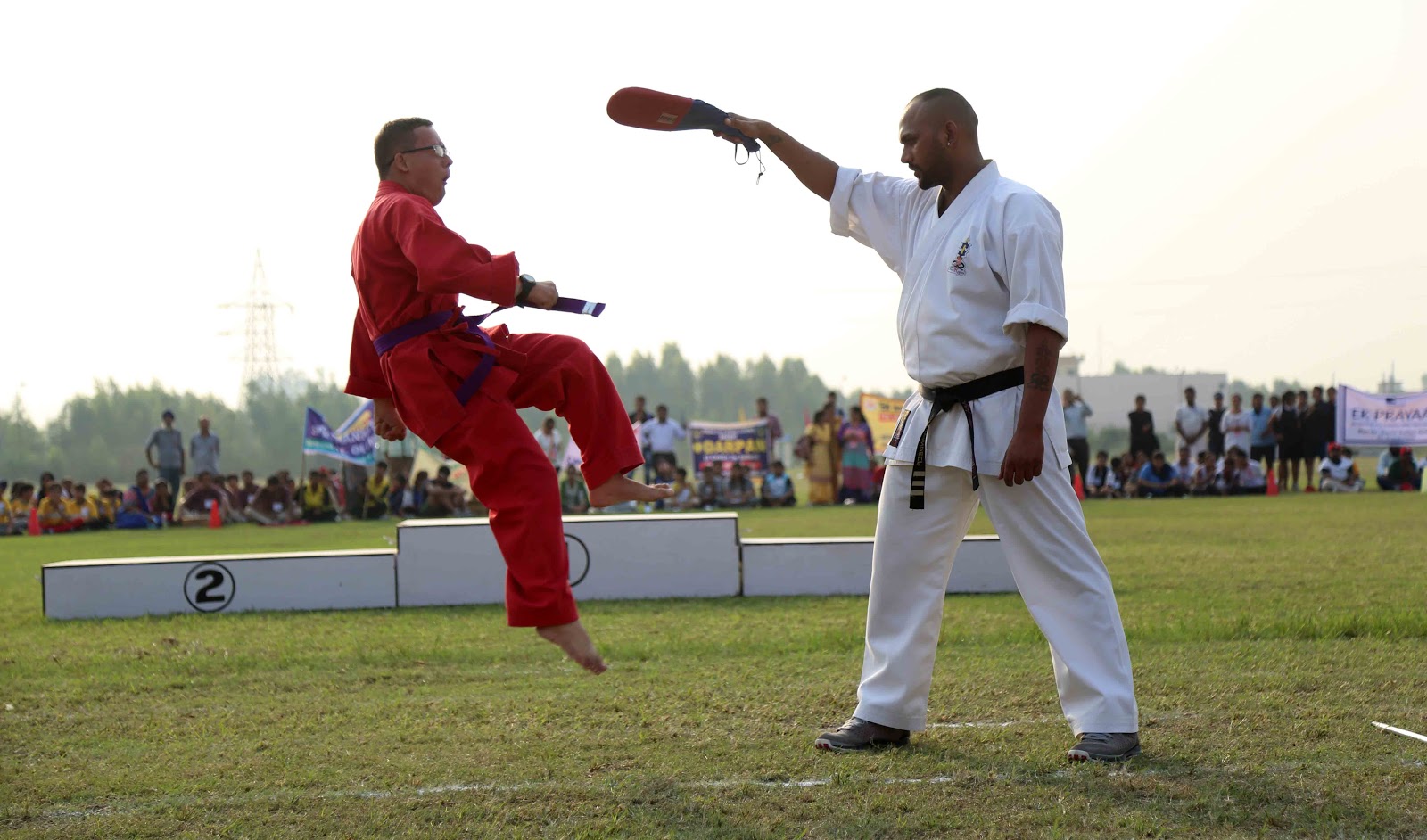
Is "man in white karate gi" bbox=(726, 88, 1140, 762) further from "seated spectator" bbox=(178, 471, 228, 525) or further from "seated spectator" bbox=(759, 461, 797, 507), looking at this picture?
"seated spectator" bbox=(178, 471, 228, 525)

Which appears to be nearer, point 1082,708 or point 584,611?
point 1082,708

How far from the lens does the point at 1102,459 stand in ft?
78.9

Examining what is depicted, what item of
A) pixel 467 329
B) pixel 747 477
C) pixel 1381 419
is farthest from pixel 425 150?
pixel 1381 419

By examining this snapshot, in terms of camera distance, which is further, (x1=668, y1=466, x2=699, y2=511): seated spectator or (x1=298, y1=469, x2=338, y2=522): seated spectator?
(x1=668, y1=466, x2=699, y2=511): seated spectator

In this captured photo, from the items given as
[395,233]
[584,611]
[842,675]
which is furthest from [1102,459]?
[395,233]

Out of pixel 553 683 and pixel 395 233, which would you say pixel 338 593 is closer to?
pixel 553 683

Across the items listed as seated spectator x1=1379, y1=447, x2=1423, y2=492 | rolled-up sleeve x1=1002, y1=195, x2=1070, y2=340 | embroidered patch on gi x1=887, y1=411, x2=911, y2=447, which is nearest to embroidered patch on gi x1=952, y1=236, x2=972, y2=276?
rolled-up sleeve x1=1002, y1=195, x2=1070, y2=340

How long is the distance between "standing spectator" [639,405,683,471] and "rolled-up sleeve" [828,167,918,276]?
18583 millimetres

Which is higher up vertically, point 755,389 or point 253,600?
point 755,389

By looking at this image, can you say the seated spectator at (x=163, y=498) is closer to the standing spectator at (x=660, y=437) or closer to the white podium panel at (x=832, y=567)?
the standing spectator at (x=660, y=437)

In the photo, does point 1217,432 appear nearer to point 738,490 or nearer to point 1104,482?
point 1104,482

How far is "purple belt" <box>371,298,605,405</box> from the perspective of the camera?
4.54 m

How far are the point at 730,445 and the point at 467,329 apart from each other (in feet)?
75.0

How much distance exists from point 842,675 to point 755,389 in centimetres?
9969
